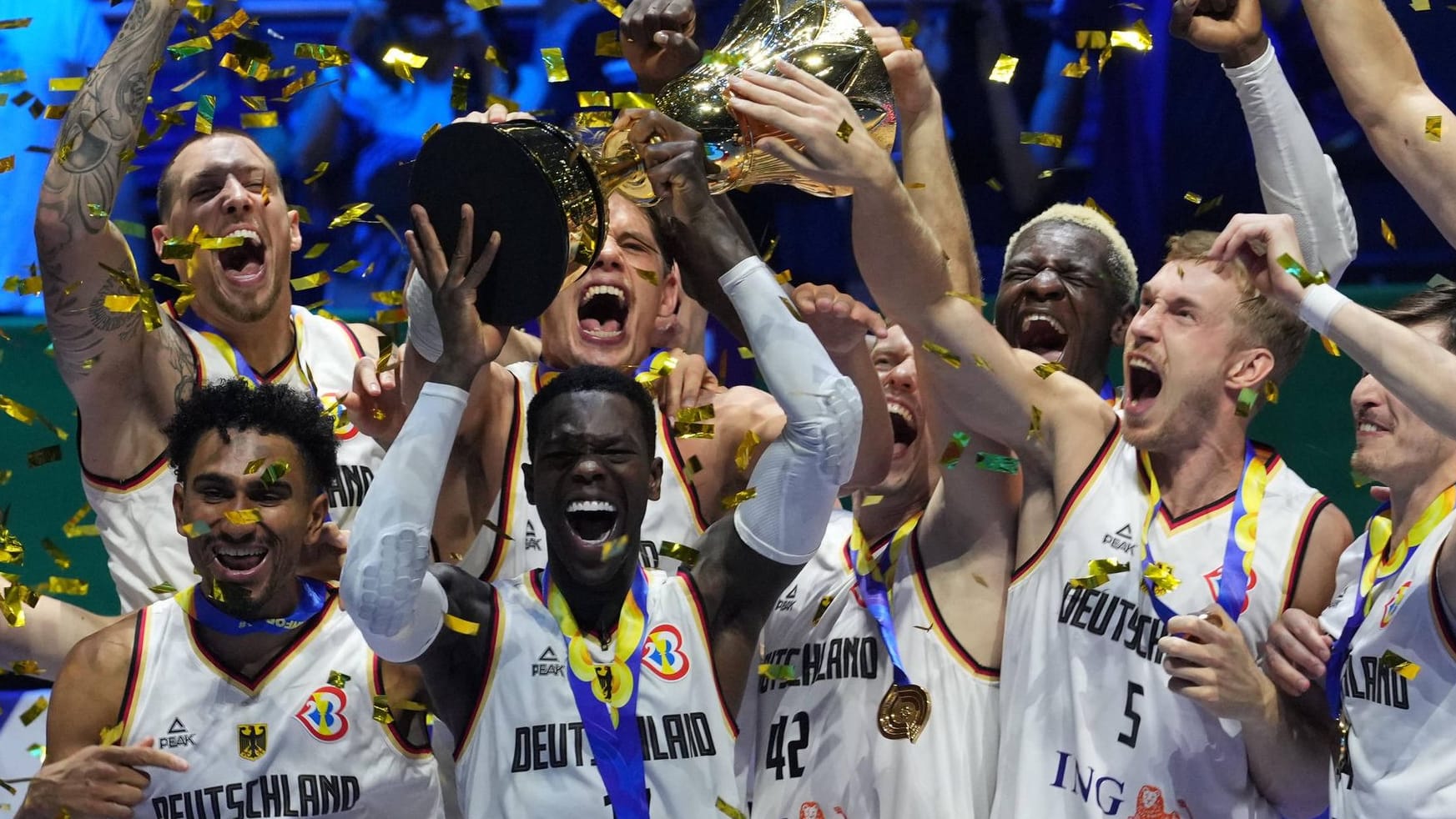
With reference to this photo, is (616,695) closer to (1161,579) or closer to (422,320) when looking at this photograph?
(422,320)

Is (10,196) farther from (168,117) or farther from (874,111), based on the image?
(874,111)

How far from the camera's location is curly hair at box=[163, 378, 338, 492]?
Result: 11.4 ft

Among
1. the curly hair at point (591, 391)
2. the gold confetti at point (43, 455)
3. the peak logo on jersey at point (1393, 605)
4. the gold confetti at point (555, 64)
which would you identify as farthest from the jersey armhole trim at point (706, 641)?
the gold confetti at point (43, 455)

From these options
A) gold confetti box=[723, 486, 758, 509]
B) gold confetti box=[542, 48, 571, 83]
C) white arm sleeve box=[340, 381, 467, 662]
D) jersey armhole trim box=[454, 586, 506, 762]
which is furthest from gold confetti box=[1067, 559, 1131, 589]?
gold confetti box=[542, 48, 571, 83]

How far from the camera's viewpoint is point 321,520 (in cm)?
351

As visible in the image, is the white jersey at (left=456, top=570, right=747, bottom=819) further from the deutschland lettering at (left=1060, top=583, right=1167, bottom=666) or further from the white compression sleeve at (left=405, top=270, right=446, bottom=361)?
the deutschland lettering at (left=1060, top=583, right=1167, bottom=666)

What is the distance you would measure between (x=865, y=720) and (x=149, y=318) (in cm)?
176

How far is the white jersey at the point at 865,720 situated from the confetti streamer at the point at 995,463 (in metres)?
0.25

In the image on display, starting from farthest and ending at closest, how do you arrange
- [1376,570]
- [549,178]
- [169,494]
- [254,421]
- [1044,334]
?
[1044,334] < [169,494] < [254,421] < [1376,570] < [549,178]

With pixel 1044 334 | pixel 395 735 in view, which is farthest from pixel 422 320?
pixel 1044 334

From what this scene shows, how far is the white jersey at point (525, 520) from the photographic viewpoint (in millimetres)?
3826

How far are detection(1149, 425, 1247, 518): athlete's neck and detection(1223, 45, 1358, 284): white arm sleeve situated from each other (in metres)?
0.39

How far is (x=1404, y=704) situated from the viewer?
3.09 metres

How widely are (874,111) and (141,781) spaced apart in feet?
6.02
